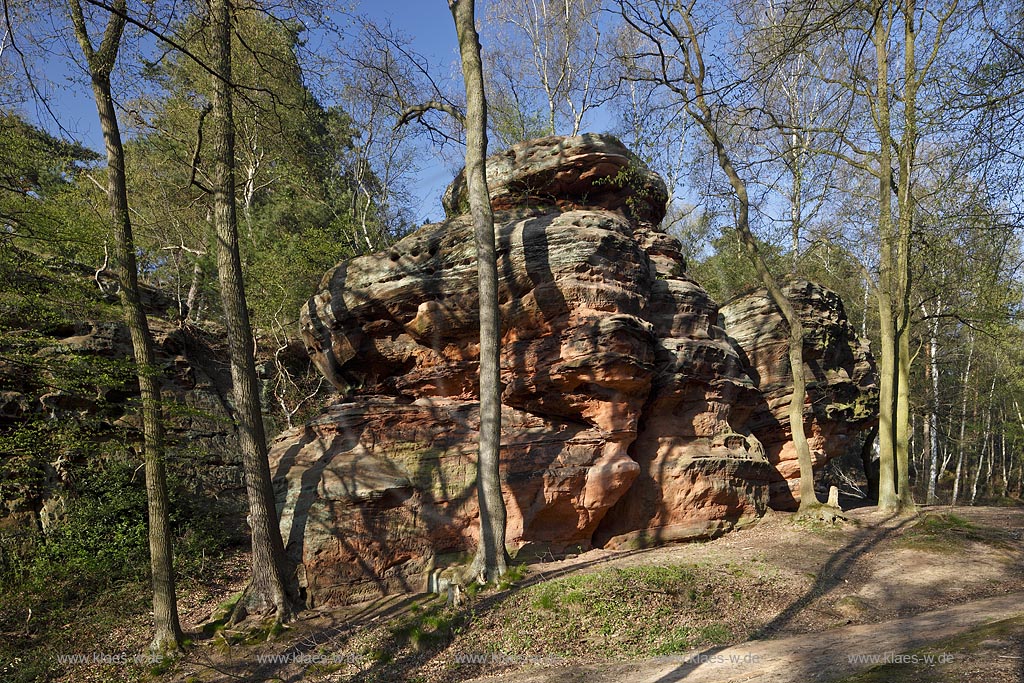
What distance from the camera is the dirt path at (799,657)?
17.7 feet

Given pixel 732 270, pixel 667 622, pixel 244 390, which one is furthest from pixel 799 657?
pixel 732 270

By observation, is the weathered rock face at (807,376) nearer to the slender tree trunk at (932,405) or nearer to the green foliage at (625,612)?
the slender tree trunk at (932,405)

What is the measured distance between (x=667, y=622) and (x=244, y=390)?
299 inches

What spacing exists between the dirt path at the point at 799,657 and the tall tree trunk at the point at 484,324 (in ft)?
8.21

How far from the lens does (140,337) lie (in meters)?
8.66

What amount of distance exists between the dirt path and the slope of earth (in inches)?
1.2

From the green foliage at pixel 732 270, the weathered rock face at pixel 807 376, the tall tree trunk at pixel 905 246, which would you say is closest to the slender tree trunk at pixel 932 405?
the weathered rock face at pixel 807 376

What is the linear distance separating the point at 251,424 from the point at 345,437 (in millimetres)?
1883

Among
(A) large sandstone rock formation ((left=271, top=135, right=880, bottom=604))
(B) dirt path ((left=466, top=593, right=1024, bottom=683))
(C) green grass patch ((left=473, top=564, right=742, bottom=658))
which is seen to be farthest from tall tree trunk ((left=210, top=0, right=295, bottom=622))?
(B) dirt path ((left=466, top=593, right=1024, bottom=683))

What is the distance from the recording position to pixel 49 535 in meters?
10.6

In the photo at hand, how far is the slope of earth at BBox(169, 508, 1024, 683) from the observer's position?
258 inches

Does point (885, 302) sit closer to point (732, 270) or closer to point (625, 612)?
point (732, 270)

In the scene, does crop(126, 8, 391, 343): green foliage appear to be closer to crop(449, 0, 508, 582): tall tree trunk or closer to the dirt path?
crop(449, 0, 508, 582): tall tree trunk

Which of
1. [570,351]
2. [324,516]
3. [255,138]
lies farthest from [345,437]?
[255,138]
